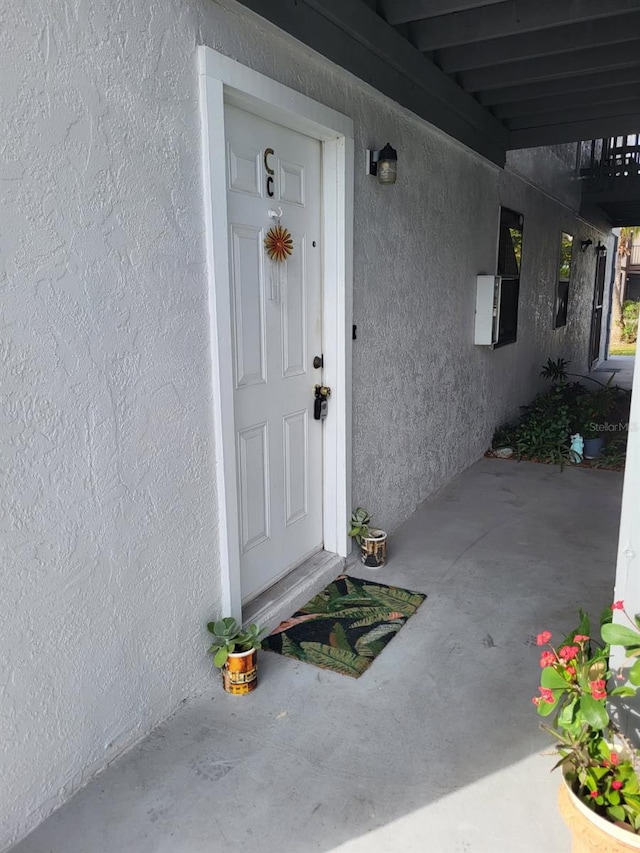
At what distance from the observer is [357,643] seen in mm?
2742

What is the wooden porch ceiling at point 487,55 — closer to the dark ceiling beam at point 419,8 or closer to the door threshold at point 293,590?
the dark ceiling beam at point 419,8

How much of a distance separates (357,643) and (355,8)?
2882 millimetres

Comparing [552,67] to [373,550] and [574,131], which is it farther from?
[373,550]

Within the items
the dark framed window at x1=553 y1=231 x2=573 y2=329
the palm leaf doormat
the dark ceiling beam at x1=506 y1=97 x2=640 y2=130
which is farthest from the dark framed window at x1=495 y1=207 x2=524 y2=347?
the palm leaf doormat

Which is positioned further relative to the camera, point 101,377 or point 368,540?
point 368,540

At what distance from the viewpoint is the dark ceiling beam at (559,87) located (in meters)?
3.99

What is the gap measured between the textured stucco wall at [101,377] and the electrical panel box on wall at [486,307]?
Result: 2680 mm

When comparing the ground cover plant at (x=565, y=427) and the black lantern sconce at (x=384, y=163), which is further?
the ground cover plant at (x=565, y=427)

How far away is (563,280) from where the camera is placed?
8328mm

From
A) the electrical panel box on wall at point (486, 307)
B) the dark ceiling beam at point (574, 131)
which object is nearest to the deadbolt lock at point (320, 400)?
the electrical panel box on wall at point (486, 307)

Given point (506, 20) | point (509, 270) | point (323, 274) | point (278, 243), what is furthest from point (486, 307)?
point (278, 243)

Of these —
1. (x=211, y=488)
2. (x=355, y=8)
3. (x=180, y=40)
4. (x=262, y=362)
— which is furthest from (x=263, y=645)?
(x=355, y=8)

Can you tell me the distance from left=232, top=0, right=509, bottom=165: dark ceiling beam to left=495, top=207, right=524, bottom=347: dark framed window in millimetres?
1263

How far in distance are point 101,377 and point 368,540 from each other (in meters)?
1.97
